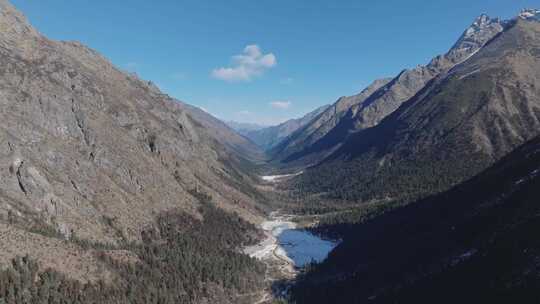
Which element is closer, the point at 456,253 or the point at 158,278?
the point at 456,253

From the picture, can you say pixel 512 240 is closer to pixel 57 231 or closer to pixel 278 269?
pixel 278 269

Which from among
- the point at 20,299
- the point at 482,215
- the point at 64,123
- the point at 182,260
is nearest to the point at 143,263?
the point at 182,260

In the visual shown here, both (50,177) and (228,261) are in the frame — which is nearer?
(50,177)

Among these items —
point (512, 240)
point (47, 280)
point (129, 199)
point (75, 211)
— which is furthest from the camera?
point (129, 199)

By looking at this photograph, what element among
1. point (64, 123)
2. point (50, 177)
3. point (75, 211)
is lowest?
point (75, 211)

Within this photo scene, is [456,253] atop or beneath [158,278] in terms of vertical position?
beneath

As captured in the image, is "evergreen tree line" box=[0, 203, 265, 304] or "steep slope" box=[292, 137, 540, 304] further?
"evergreen tree line" box=[0, 203, 265, 304]

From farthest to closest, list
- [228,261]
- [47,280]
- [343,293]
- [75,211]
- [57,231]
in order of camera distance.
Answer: [228,261] → [75,211] → [57,231] → [343,293] → [47,280]

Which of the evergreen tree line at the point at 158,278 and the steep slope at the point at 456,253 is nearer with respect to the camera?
the steep slope at the point at 456,253
